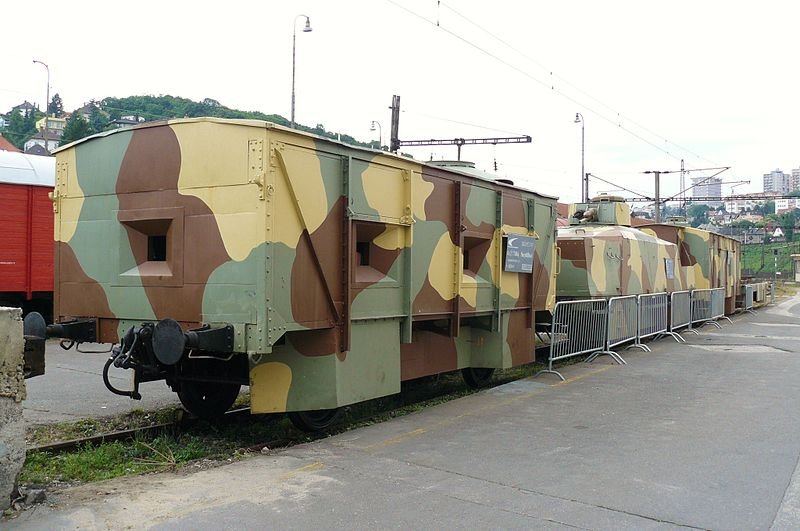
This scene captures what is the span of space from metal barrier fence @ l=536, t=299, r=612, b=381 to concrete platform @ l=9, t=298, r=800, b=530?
83.1 inches

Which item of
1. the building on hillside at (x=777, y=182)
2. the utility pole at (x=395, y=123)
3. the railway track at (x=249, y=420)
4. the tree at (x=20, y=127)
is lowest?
the railway track at (x=249, y=420)

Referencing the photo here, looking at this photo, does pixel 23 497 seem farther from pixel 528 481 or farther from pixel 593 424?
pixel 593 424

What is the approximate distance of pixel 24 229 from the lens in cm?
1452

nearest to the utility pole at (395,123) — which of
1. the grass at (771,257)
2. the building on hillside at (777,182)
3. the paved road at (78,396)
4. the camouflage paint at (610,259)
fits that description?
the camouflage paint at (610,259)

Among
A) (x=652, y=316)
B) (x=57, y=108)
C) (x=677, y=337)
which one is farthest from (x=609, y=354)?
(x=57, y=108)

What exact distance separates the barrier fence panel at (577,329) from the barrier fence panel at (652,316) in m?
1.80

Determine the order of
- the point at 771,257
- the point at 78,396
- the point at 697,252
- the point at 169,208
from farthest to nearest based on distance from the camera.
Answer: the point at 771,257 → the point at 697,252 → the point at 78,396 → the point at 169,208

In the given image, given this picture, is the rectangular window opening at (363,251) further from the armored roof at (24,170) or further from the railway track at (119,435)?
the armored roof at (24,170)

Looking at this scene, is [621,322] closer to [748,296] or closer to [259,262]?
[259,262]

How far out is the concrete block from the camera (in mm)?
4516

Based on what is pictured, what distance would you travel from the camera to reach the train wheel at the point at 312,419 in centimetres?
684

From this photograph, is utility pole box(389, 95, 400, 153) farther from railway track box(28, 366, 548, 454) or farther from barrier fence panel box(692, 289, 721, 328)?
railway track box(28, 366, 548, 454)

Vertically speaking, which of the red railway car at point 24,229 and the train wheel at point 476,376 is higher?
the red railway car at point 24,229

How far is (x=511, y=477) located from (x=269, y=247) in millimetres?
2640
